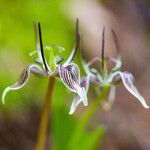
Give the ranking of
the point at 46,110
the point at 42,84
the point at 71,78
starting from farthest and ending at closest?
the point at 42,84 → the point at 46,110 → the point at 71,78

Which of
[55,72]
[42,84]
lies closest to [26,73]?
[55,72]

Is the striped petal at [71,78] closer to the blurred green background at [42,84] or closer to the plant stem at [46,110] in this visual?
the plant stem at [46,110]

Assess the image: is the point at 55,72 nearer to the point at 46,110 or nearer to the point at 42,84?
the point at 46,110

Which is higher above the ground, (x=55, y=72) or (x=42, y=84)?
(x=55, y=72)

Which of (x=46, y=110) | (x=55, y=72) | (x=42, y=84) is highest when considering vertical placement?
(x=55, y=72)

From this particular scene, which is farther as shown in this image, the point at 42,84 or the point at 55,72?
the point at 42,84

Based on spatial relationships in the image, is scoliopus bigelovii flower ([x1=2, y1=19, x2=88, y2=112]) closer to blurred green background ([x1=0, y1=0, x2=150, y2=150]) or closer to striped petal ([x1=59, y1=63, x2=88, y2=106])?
striped petal ([x1=59, y1=63, x2=88, y2=106])

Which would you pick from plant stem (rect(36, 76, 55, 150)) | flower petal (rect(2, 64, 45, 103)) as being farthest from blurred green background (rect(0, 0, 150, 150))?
flower petal (rect(2, 64, 45, 103))

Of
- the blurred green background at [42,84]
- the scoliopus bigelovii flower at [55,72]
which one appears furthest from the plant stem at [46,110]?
the blurred green background at [42,84]

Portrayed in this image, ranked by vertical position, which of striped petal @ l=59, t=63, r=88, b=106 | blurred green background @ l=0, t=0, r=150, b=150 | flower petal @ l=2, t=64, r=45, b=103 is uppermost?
flower petal @ l=2, t=64, r=45, b=103
